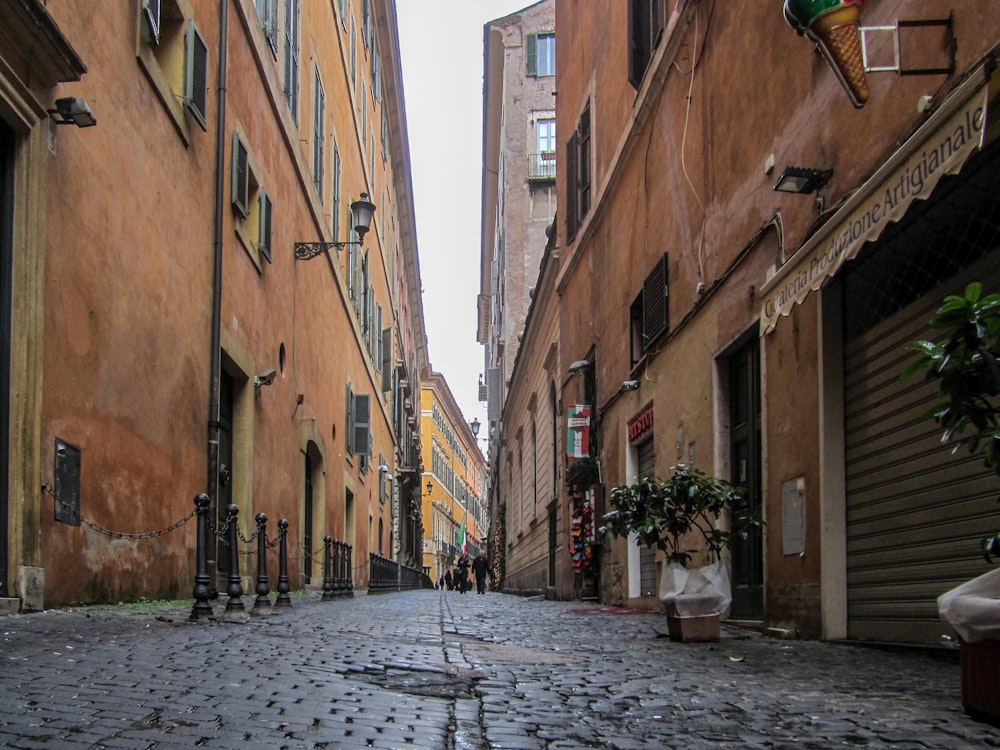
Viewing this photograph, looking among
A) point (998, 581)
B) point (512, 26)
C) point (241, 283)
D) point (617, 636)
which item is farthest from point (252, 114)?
point (512, 26)

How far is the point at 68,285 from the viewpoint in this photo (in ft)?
23.8

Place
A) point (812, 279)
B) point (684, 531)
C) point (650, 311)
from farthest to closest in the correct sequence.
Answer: point (650, 311)
point (684, 531)
point (812, 279)

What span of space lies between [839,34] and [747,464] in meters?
3.86

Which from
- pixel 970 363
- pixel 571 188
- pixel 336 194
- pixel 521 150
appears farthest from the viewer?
pixel 521 150

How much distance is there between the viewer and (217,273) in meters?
11.2

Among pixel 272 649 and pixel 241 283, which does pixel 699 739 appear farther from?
pixel 241 283

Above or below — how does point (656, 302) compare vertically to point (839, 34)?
below

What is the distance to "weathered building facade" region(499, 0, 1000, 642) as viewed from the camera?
5.37m

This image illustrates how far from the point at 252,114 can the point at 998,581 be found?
442 inches

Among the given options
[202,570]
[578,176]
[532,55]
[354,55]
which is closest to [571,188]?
[578,176]

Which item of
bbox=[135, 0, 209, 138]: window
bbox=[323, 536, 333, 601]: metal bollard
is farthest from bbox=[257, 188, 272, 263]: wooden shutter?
bbox=[323, 536, 333, 601]: metal bollard

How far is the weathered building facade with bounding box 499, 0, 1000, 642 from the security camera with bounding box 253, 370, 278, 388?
442cm

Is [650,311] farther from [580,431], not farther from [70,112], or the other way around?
→ [70,112]

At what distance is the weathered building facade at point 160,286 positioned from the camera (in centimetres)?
666
